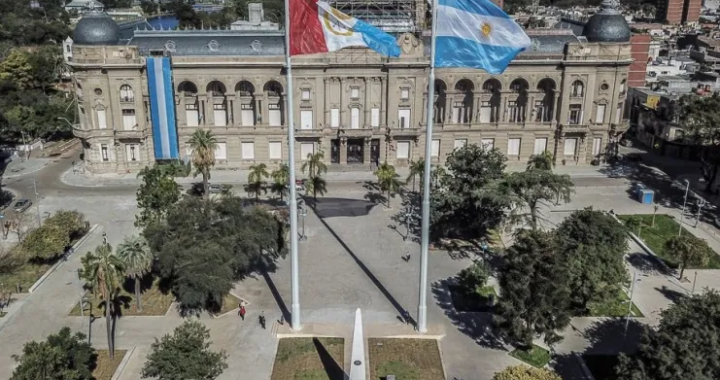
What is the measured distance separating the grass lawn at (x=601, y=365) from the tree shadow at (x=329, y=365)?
16880 millimetres

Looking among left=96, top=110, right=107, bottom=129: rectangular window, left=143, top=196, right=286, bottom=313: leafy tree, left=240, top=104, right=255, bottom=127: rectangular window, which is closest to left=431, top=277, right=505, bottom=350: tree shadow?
left=143, top=196, right=286, bottom=313: leafy tree

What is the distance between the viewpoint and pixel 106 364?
44.6 metres

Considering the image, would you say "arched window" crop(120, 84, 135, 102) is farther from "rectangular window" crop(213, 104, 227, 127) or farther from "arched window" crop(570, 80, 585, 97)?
"arched window" crop(570, 80, 585, 97)

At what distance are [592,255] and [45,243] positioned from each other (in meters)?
45.7

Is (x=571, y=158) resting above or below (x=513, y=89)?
below

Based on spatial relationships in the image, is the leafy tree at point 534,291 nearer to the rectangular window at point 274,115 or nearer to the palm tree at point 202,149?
the palm tree at point 202,149

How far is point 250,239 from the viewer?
50.2 meters

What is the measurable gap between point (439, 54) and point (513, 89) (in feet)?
175

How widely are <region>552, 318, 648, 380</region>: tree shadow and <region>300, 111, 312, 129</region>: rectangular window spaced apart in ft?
158

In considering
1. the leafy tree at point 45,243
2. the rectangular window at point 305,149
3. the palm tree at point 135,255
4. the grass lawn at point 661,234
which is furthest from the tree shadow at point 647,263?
the leafy tree at point 45,243

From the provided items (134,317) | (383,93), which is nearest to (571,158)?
(383,93)

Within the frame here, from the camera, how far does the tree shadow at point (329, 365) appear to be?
141 feet

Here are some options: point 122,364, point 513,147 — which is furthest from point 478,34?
point 513,147

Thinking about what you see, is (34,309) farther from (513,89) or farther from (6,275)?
(513,89)
